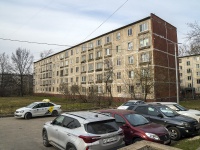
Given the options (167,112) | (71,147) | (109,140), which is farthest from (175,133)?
(71,147)

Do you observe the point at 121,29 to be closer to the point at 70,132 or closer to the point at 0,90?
the point at 70,132

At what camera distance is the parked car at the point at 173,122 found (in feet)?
29.6

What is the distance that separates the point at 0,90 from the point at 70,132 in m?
71.9

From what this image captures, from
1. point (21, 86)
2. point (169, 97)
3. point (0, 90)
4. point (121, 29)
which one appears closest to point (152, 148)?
point (169, 97)

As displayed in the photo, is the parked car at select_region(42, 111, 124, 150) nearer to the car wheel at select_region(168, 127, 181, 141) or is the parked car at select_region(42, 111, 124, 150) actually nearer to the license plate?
the license plate

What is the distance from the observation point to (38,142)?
29.4 feet

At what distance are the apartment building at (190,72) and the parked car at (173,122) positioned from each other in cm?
6353

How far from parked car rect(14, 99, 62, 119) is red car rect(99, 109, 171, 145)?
36.5ft

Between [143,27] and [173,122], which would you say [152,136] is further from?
[143,27]

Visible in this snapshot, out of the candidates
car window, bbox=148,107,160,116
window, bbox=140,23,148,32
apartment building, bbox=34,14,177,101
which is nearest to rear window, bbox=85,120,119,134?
car window, bbox=148,107,160,116

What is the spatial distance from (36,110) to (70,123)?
12.1 meters

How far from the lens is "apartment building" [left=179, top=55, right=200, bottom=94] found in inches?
2701

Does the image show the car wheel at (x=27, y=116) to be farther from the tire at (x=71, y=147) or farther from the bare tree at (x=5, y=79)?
the bare tree at (x=5, y=79)

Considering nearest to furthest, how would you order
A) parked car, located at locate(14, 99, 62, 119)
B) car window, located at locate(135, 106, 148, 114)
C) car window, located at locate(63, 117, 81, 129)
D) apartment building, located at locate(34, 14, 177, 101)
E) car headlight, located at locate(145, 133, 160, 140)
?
car window, located at locate(63, 117, 81, 129), car headlight, located at locate(145, 133, 160, 140), car window, located at locate(135, 106, 148, 114), parked car, located at locate(14, 99, 62, 119), apartment building, located at locate(34, 14, 177, 101)
